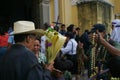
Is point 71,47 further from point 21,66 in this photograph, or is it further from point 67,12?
point 21,66

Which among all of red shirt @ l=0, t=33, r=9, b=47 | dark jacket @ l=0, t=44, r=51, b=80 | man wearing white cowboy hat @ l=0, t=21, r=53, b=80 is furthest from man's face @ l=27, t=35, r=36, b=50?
red shirt @ l=0, t=33, r=9, b=47

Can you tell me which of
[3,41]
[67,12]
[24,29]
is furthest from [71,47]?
[24,29]

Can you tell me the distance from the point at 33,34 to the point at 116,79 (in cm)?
126

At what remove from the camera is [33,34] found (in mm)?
4824

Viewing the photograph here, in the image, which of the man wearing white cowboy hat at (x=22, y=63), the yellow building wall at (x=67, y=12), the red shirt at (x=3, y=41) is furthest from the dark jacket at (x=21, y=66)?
the yellow building wall at (x=67, y=12)

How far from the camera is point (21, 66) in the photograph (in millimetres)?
4453

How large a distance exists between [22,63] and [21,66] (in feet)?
0.10

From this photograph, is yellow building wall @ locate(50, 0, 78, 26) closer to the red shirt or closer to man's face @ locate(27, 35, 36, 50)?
the red shirt

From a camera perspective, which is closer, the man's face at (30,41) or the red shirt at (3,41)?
the man's face at (30,41)

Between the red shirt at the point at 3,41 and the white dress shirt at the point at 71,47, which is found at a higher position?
the red shirt at the point at 3,41

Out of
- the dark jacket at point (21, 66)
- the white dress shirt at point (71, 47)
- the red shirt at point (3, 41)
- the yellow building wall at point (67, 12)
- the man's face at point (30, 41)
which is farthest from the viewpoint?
the yellow building wall at point (67, 12)

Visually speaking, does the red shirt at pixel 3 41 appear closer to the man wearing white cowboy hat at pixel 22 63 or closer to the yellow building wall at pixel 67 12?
the man wearing white cowboy hat at pixel 22 63

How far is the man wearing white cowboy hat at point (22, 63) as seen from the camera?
14.5ft

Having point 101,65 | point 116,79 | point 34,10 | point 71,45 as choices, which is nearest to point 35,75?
point 116,79
